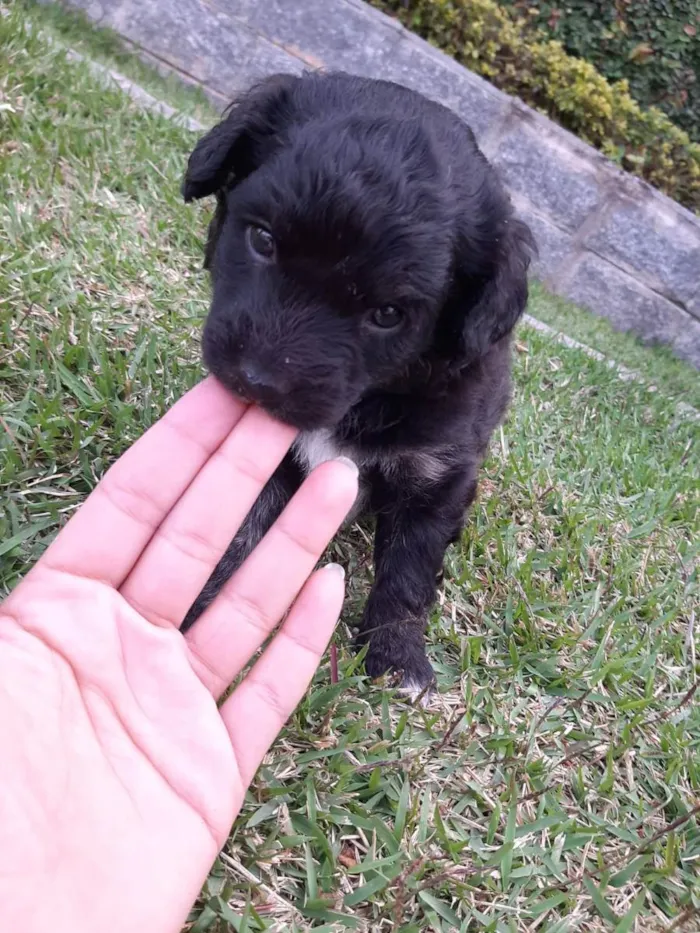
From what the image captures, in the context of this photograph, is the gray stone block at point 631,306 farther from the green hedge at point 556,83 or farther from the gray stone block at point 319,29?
the gray stone block at point 319,29

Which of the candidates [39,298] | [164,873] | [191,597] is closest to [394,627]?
[191,597]

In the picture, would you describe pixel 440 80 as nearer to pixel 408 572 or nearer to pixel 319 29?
pixel 319 29

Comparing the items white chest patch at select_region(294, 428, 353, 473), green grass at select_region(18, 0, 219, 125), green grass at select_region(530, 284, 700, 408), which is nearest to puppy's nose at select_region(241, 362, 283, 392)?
white chest patch at select_region(294, 428, 353, 473)

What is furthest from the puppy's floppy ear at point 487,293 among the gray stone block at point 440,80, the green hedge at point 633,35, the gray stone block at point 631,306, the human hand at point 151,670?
the green hedge at point 633,35

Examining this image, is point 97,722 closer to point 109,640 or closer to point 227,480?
point 109,640

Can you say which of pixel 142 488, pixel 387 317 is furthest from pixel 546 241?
pixel 142 488

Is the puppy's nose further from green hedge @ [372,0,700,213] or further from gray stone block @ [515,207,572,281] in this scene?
green hedge @ [372,0,700,213]

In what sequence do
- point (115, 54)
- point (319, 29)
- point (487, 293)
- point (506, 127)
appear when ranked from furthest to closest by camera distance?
point (506, 127) < point (319, 29) < point (115, 54) < point (487, 293)
